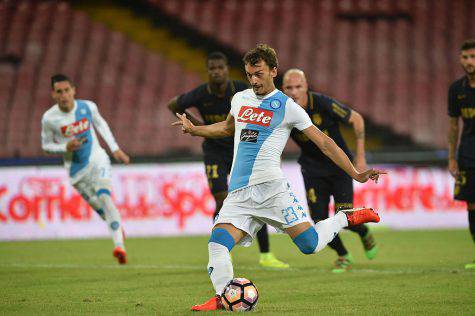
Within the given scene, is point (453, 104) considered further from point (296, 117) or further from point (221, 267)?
point (221, 267)

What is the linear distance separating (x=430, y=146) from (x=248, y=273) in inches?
353

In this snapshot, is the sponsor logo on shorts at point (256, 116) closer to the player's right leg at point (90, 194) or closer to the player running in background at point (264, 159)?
the player running in background at point (264, 159)

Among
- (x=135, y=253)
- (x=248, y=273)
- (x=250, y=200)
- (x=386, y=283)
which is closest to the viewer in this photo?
(x=250, y=200)

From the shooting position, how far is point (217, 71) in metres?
8.98

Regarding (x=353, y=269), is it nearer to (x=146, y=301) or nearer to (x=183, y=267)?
(x=183, y=267)

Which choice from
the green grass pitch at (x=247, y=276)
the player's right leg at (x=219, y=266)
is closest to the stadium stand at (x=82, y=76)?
the green grass pitch at (x=247, y=276)

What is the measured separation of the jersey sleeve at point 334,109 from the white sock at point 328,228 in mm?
2107

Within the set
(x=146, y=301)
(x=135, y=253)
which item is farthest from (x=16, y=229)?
(x=146, y=301)

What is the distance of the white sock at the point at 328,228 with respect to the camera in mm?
6184

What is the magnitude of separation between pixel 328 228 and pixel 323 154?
2426 mm

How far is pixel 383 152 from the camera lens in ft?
46.5

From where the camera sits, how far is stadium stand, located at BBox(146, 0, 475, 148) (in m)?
18.3

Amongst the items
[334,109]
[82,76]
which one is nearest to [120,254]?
[334,109]

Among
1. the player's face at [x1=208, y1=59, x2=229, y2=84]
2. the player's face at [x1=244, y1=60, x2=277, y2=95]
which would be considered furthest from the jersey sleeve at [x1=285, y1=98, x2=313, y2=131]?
the player's face at [x1=208, y1=59, x2=229, y2=84]
